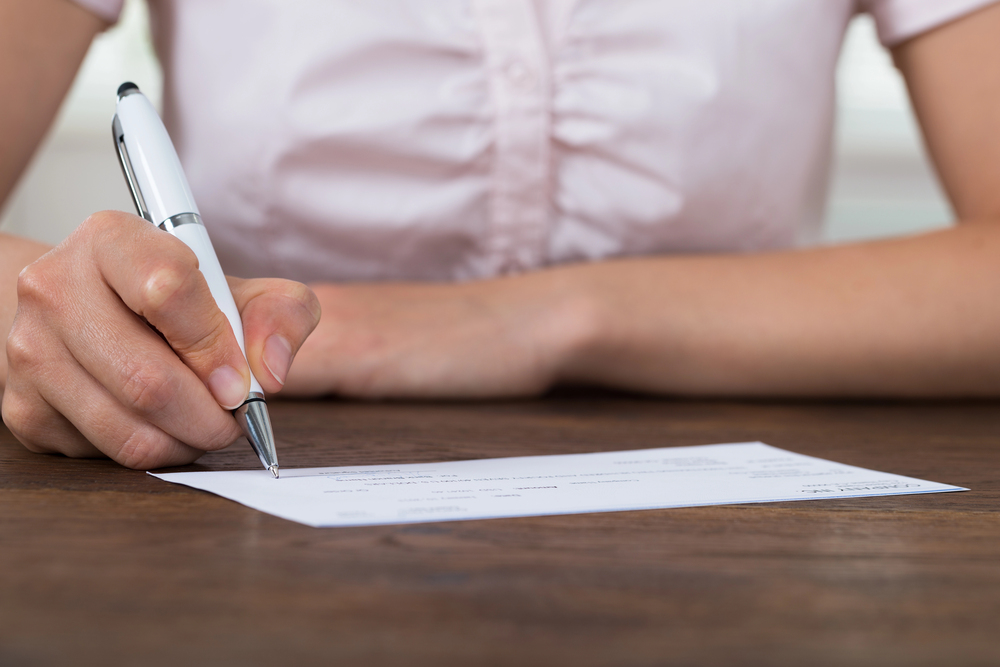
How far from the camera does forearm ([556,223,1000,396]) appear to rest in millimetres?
522

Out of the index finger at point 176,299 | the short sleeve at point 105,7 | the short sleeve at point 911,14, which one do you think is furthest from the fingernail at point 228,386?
the short sleeve at point 911,14

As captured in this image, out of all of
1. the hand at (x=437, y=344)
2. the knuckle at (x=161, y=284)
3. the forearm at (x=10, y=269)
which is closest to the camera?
the knuckle at (x=161, y=284)

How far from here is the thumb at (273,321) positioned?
0.30 meters

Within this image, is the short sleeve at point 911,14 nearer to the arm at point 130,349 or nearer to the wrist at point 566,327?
the wrist at point 566,327

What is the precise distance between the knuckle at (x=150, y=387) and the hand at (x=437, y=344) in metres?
0.21

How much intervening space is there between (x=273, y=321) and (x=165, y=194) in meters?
0.07

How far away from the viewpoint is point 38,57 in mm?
524

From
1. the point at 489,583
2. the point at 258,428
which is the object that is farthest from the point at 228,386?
the point at 489,583

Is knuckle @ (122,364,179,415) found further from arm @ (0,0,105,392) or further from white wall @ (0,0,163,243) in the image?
white wall @ (0,0,163,243)

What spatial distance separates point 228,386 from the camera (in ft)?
0.93

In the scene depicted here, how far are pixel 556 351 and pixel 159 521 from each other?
1.03 feet

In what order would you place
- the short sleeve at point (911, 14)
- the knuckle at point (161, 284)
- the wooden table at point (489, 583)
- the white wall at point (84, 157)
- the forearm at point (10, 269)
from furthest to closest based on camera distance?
the white wall at point (84, 157), the short sleeve at point (911, 14), the forearm at point (10, 269), the knuckle at point (161, 284), the wooden table at point (489, 583)

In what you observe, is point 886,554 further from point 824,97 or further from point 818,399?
point 824,97

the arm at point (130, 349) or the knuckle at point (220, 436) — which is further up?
the arm at point (130, 349)
